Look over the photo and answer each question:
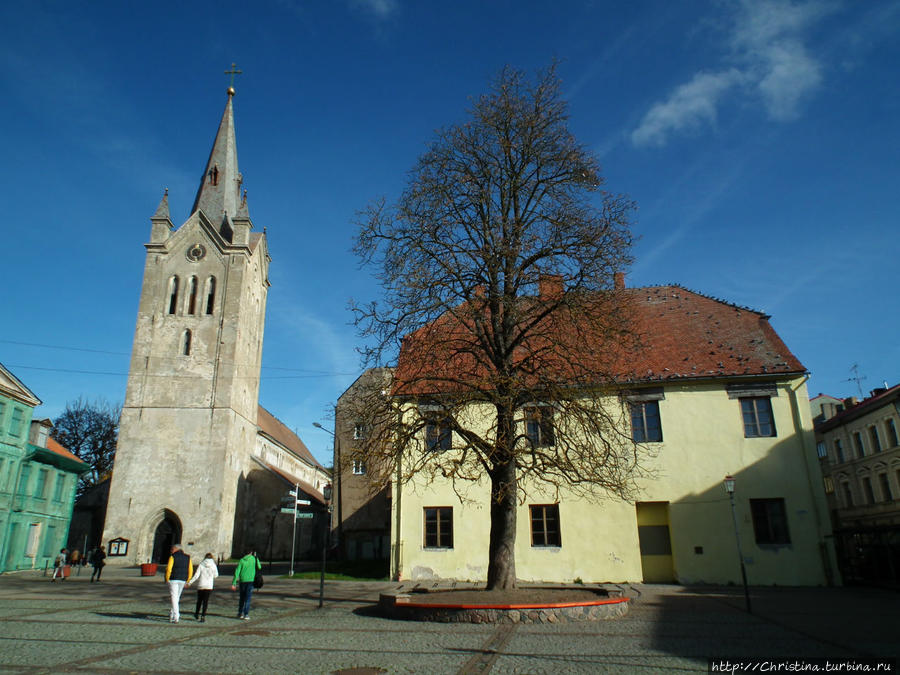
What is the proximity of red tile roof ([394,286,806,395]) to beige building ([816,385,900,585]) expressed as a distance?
7.28 metres

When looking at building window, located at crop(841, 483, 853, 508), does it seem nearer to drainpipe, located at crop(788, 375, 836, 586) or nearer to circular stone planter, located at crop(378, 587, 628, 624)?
drainpipe, located at crop(788, 375, 836, 586)

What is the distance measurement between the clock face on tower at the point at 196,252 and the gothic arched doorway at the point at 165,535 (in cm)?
1678

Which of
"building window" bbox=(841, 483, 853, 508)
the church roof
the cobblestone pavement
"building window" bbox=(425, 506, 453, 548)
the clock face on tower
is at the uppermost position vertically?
the clock face on tower

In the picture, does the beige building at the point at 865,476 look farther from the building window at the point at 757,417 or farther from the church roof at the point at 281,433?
the church roof at the point at 281,433

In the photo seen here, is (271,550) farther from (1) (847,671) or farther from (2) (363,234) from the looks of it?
(1) (847,671)

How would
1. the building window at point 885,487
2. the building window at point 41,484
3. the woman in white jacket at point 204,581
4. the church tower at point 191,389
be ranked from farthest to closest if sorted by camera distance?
1. the church tower at point 191,389
2. the building window at point 885,487
3. the building window at point 41,484
4. the woman in white jacket at point 204,581

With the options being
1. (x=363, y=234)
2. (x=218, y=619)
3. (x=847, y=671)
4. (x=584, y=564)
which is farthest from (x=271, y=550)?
(x=847, y=671)

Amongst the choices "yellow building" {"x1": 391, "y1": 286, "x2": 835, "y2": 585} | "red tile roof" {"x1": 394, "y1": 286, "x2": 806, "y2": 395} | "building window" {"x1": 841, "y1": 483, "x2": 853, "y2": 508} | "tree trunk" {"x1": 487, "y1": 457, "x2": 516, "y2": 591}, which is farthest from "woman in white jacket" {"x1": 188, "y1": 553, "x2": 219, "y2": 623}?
"building window" {"x1": 841, "y1": 483, "x2": 853, "y2": 508}

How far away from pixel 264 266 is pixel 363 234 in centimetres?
3322

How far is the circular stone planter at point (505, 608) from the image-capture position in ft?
40.0

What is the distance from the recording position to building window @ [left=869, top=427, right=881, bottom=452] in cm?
3512

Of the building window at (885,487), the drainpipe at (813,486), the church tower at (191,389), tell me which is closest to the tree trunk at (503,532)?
Result: the drainpipe at (813,486)

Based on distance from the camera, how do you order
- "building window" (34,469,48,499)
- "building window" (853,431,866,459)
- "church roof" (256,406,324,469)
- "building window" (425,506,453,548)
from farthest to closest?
1. "church roof" (256,406,324,469)
2. "building window" (853,431,866,459)
3. "building window" (34,469,48,499)
4. "building window" (425,506,453,548)

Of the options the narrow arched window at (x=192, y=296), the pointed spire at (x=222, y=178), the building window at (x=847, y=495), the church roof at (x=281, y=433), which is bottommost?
the building window at (x=847, y=495)
